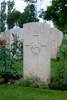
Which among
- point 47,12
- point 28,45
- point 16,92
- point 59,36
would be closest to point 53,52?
point 59,36

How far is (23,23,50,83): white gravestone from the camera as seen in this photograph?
5645 millimetres

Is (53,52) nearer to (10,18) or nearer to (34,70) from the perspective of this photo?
(34,70)

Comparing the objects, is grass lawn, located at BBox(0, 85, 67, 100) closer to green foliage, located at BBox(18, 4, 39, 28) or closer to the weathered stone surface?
the weathered stone surface

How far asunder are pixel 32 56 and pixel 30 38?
44cm

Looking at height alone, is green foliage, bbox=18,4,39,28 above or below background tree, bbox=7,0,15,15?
below

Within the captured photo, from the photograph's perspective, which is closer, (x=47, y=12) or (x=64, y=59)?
(x=64, y=59)

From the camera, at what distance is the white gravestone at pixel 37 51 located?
18.5ft

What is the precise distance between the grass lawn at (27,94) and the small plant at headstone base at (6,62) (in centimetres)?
100

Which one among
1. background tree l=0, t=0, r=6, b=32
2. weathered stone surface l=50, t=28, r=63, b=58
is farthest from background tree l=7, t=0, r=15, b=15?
weathered stone surface l=50, t=28, r=63, b=58

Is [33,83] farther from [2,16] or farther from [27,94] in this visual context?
[2,16]

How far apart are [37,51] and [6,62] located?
876 mm

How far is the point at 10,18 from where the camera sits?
154 ft

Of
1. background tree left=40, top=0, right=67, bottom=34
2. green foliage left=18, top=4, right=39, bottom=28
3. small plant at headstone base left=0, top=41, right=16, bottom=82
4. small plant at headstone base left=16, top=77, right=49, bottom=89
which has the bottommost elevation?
small plant at headstone base left=16, top=77, right=49, bottom=89

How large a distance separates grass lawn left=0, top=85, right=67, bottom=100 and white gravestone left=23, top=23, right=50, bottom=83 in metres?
0.86
